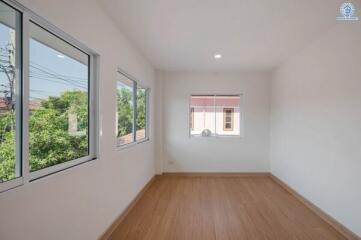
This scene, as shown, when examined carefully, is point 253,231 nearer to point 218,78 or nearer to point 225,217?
point 225,217

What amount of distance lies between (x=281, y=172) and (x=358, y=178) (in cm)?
237

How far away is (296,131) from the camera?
4.11 metres

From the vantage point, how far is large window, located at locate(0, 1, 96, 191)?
135cm

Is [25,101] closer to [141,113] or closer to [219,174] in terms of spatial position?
[141,113]

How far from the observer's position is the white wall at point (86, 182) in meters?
1.42

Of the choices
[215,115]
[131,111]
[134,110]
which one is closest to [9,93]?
[131,111]

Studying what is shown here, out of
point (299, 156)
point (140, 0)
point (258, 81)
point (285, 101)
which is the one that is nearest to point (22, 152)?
point (140, 0)

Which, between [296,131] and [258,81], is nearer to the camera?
[296,131]

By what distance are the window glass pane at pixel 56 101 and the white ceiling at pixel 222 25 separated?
84 centimetres

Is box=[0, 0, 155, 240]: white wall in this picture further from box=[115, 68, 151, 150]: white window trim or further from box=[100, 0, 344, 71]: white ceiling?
box=[100, 0, 344, 71]: white ceiling

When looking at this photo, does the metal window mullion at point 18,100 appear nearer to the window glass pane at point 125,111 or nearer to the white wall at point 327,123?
the window glass pane at point 125,111

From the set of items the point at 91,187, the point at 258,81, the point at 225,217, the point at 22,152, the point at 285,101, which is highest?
the point at 258,81

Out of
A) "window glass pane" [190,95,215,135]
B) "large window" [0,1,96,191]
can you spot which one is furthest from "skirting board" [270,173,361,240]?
"large window" [0,1,96,191]

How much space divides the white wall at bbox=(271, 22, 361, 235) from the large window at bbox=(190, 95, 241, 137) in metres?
1.33
